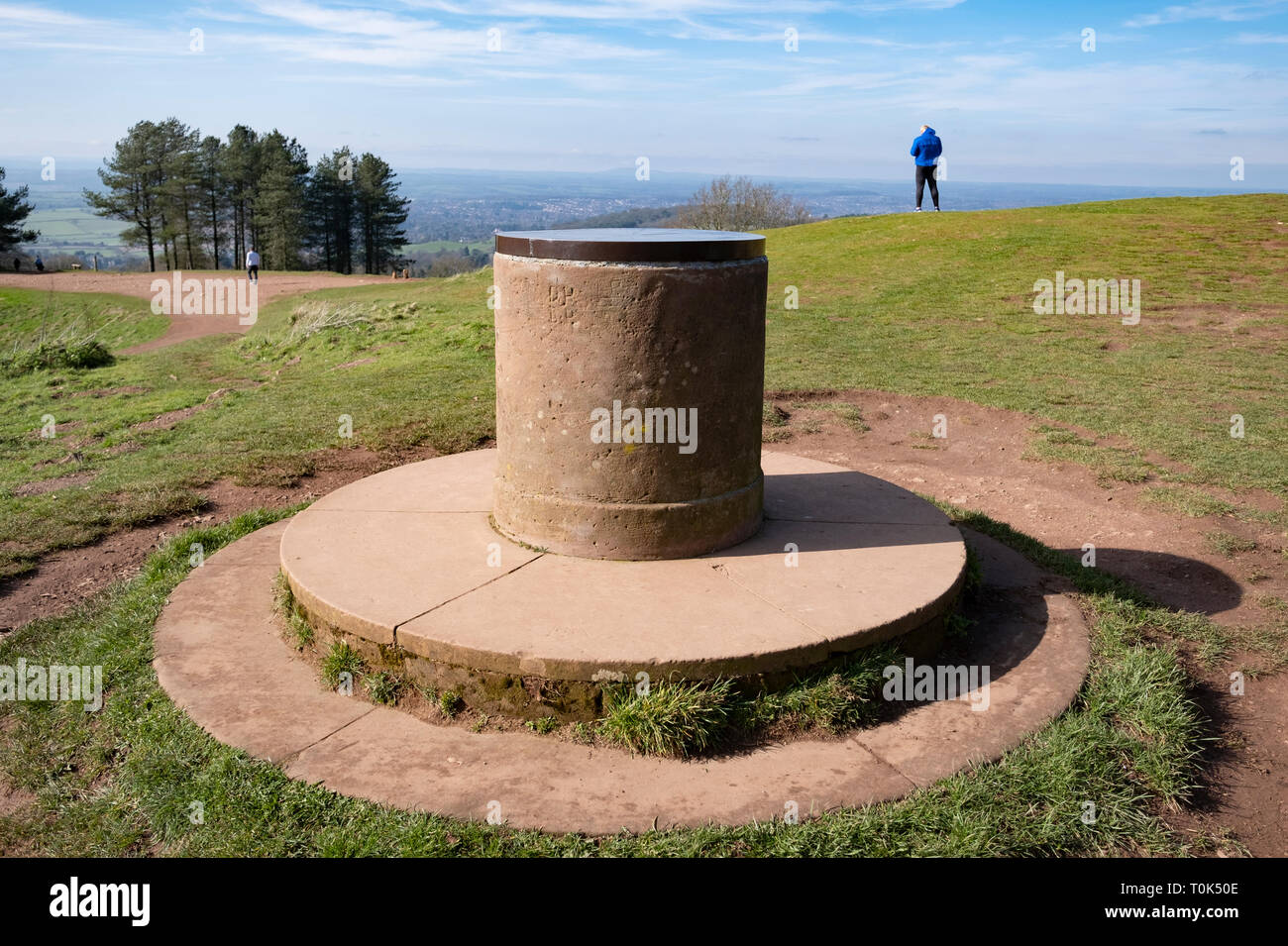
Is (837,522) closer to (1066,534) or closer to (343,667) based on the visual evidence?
(1066,534)

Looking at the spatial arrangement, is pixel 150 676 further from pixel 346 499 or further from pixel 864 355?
pixel 864 355

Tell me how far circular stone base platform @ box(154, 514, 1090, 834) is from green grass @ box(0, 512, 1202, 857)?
0.08 metres

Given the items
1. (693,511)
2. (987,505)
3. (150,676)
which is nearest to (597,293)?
(693,511)

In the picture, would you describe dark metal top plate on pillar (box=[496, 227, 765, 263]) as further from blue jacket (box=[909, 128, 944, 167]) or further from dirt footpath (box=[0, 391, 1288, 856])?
blue jacket (box=[909, 128, 944, 167])

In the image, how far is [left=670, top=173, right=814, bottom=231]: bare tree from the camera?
57500mm

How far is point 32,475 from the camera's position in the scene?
8547 mm

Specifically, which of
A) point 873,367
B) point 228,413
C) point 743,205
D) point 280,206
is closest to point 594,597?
point 228,413

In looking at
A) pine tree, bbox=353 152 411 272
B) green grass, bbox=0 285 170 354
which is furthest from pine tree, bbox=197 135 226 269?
green grass, bbox=0 285 170 354

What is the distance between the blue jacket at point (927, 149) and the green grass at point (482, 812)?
57.7 feet

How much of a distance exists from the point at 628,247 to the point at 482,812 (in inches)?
104

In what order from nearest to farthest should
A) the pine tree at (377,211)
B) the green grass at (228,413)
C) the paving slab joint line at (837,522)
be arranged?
1. the paving slab joint line at (837,522)
2. the green grass at (228,413)
3. the pine tree at (377,211)

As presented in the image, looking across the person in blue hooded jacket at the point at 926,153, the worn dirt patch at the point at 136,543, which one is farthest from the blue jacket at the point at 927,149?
the worn dirt patch at the point at 136,543

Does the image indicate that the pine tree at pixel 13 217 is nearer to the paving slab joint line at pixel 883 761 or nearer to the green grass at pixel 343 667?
the green grass at pixel 343 667

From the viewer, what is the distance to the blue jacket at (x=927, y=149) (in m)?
19.7
